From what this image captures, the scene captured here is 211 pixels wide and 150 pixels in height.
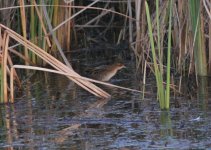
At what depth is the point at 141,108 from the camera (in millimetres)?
6074

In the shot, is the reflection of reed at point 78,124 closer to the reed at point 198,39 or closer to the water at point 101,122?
the water at point 101,122

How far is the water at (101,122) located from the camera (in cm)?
491

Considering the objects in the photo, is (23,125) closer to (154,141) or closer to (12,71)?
(12,71)

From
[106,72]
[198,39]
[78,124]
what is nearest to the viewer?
[78,124]

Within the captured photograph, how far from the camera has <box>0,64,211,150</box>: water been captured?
491 cm

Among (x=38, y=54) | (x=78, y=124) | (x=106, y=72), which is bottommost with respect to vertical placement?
(x=78, y=124)

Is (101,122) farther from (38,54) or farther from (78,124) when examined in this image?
(38,54)

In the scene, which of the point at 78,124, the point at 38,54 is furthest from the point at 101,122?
the point at 38,54

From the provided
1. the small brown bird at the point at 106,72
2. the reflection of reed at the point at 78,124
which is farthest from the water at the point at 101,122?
the small brown bird at the point at 106,72

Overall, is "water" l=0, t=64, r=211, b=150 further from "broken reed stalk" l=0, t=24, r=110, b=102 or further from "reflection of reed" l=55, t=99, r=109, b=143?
"broken reed stalk" l=0, t=24, r=110, b=102

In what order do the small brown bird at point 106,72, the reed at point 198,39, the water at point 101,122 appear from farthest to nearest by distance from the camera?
the small brown bird at point 106,72, the reed at point 198,39, the water at point 101,122

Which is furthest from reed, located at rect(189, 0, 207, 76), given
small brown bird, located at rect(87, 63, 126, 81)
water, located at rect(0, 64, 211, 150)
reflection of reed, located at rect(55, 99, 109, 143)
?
reflection of reed, located at rect(55, 99, 109, 143)

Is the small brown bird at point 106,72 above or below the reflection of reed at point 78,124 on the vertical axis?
above

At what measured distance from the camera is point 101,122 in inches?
219
